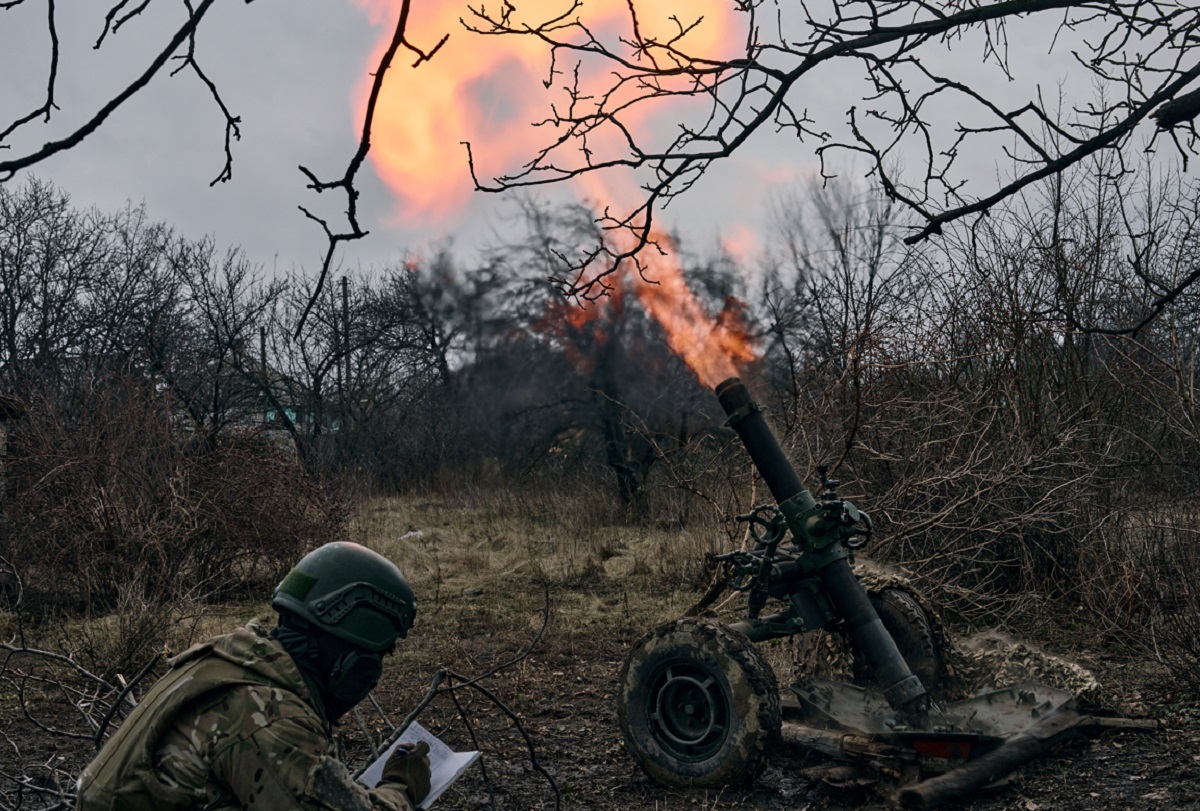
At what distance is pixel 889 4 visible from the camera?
4391 mm

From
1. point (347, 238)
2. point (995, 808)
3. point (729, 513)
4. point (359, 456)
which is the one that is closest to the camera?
point (347, 238)

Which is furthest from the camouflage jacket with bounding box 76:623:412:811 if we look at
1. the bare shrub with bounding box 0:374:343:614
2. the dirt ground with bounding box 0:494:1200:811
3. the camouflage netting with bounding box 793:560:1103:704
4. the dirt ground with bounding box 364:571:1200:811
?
the bare shrub with bounding box 0:374:343:614

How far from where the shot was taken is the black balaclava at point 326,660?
3100 millimetres

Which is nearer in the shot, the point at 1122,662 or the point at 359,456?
the point at 1122,662

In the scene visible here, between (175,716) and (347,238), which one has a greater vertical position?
(347,238)

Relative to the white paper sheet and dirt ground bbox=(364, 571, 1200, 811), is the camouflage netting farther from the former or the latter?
the white paper sheet

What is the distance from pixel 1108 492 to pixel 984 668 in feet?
16.9

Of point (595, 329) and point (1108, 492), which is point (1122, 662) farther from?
point (595, 329)

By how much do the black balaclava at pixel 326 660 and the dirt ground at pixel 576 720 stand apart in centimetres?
112

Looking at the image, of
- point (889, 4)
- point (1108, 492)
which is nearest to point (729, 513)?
point (1108, 492)

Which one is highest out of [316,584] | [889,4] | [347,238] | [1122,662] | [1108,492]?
[889,4]

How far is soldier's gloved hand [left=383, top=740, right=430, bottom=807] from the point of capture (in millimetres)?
3133

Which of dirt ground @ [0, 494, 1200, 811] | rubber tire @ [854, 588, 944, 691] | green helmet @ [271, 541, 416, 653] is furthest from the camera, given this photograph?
rubber tire @ [854, 588, 944, 691]

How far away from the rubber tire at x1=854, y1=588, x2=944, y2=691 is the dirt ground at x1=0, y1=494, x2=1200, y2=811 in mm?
856
